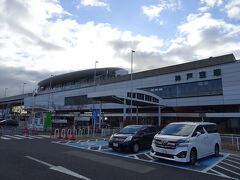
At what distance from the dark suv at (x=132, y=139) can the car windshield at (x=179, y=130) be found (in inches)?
106

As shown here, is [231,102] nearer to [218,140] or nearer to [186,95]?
[186,95]

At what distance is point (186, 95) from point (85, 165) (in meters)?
39.4

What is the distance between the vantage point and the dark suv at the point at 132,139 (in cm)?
1364

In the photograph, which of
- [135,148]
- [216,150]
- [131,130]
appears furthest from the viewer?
[131,130]

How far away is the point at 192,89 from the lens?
45.7 meters

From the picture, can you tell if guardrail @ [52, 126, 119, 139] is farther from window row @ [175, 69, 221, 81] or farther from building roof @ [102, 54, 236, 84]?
building roof @ [102, 54, 236, 84]

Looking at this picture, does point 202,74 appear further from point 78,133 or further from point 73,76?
point 73,76

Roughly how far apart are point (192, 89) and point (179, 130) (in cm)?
3600

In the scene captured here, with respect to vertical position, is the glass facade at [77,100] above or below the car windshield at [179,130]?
above

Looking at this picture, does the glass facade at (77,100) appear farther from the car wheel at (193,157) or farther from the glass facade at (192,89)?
the car wheel at (193,157)

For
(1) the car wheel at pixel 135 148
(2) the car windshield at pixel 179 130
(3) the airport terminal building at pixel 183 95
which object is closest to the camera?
(2) the car windshield at pixel 179 130

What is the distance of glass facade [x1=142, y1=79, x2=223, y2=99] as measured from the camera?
42.8 metres

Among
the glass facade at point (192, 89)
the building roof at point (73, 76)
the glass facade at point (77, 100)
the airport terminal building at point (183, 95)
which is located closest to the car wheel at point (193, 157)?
the airport terminal building at point (183, 95)

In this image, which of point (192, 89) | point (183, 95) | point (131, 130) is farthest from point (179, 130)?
point (183, 95)
